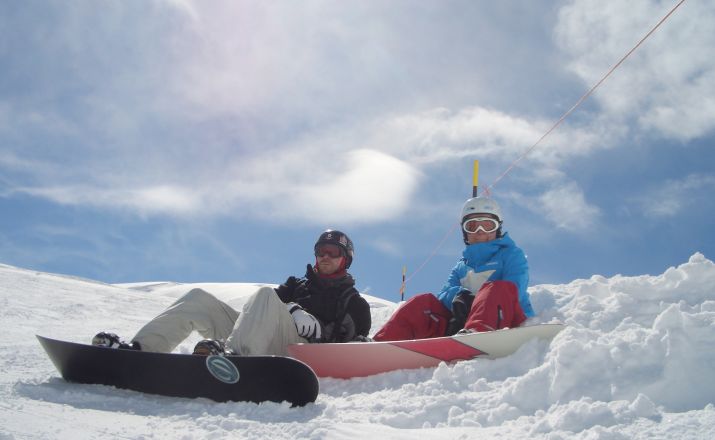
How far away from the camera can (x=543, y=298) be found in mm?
5410

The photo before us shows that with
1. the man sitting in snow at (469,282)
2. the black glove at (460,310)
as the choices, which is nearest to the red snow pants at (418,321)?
the man sitting in snow at (469,282)

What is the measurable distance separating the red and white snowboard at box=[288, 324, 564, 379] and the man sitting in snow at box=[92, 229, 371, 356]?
0.27 m

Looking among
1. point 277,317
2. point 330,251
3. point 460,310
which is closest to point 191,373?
point 277,317

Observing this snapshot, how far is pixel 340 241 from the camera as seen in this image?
4785mm

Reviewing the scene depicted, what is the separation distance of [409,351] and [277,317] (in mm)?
971

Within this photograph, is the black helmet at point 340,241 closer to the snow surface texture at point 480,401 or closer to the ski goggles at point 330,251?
the ski goggles at point 330,251

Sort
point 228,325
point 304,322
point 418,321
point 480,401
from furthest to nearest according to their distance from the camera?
1. point 418,321
2. point 228,325
3. point 304,322
4. point 480,401

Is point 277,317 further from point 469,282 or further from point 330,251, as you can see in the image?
point 469,282

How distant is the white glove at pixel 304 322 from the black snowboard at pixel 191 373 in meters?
1.11

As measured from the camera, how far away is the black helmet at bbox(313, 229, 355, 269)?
4770 mm

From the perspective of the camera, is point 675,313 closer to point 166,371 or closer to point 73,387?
point 166,371

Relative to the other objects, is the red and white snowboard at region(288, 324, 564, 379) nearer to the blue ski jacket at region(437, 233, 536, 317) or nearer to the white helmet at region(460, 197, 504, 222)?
the blue ski jacket at region(437, 233, 536, 317)

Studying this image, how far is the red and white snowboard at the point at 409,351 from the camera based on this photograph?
11.6 ft

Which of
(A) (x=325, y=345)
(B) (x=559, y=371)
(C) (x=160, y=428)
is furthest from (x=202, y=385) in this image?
(B) (x=559, y=371)
